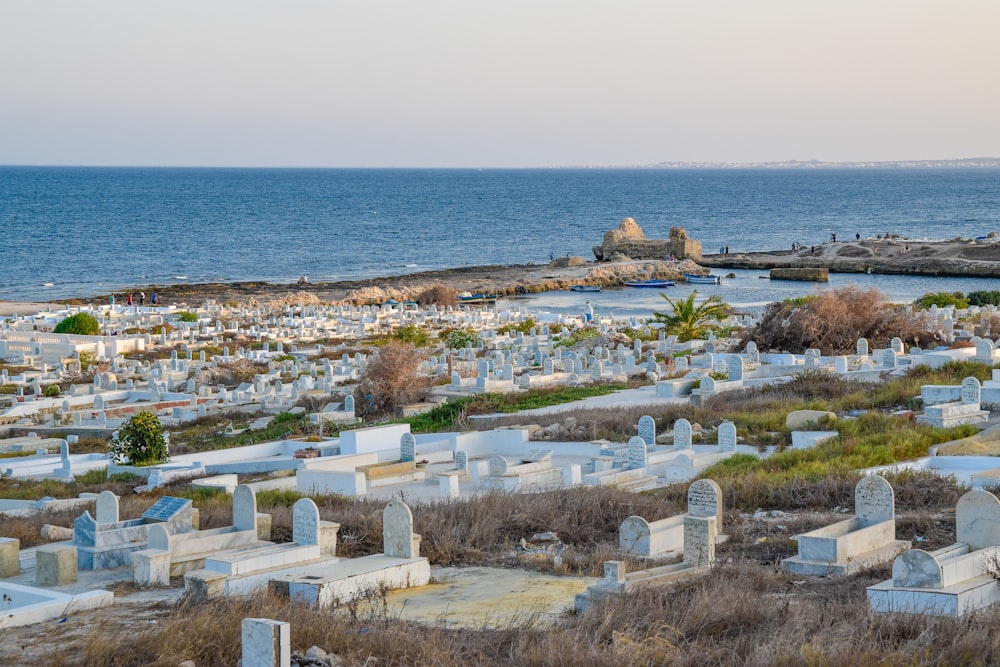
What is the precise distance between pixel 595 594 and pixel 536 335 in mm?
28736

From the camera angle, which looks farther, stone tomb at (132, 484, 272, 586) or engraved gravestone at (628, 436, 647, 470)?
engraved gravestone at (628, 436, 647, 470)

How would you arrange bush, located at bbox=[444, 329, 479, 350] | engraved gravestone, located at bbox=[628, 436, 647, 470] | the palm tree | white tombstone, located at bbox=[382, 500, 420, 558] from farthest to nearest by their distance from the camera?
the palm tree, bush, located at bbox=[444, 329, 479, 350], engraved gravestone, located at bbox=[628, 436, 647, 470], white tombstone, located at bbox=[382, 500, 420, 558]

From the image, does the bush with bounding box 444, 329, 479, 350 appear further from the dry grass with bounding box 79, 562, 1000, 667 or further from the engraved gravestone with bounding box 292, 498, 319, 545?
the dry grass with bounding box 79, 562, 1000, 667

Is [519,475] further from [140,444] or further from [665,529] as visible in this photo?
[140,444]

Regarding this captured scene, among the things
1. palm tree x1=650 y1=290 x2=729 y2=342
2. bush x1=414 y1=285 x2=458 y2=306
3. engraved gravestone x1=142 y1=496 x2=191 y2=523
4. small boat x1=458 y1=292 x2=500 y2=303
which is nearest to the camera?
engraved gravestone x1=142 y1=496 x2=191 y2=523

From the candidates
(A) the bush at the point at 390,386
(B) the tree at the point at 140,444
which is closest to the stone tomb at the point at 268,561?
(B) the tree at the point at 140,444

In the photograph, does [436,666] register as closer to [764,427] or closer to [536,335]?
[764,427]

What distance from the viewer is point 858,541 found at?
10.5 metres

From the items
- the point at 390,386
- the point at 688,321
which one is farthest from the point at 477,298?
the point at 390,386

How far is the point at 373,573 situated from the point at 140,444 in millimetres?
10130

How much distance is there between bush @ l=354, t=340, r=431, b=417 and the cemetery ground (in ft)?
28.8

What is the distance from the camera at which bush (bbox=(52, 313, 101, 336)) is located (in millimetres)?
38719

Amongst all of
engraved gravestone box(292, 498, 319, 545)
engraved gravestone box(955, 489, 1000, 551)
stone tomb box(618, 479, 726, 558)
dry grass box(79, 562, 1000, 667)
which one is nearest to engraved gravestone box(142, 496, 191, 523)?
engraved gravestone box(292, 498, 319, 545)

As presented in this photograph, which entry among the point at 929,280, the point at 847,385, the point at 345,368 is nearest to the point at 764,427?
the point at 847,385
